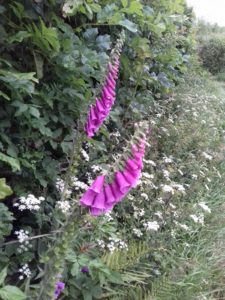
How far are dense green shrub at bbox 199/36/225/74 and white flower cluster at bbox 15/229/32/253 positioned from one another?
12.2m

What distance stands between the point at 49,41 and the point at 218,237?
2289 millimetres

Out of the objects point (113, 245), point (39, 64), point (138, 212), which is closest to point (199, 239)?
point (138, 212)

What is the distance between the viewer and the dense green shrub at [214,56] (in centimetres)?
1395

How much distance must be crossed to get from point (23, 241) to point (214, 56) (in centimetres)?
1261

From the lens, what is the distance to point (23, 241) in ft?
8.23

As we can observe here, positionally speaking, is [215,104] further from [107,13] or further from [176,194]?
[107,13]

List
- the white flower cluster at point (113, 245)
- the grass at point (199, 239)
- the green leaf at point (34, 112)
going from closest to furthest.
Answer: the green leaf at point (34, 112)
the white flower cluster at point (113, 245)
the grass at point (199, 239)

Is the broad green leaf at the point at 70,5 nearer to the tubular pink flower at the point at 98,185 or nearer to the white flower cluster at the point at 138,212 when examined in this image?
the tubular pink flower at the point at 98,185

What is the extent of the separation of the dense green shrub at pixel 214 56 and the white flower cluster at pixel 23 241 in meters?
12.2

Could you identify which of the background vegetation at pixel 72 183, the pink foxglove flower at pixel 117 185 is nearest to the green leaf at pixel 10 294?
the background vegetation at pixel 72 183

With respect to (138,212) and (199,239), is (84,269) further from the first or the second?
(199,239)

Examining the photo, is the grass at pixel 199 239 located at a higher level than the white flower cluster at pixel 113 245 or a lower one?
lower

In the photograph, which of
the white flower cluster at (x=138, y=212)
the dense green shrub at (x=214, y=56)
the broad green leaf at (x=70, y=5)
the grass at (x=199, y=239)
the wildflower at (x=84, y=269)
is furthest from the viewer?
the dense green shrub at (x=214, y=56)

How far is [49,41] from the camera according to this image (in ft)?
7.97
